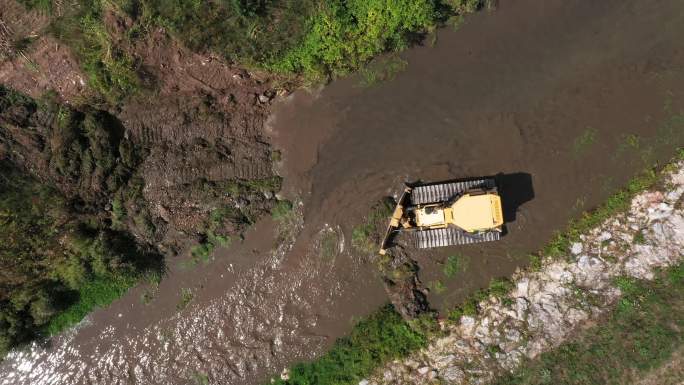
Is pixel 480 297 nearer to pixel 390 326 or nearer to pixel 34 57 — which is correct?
pixel 390 326

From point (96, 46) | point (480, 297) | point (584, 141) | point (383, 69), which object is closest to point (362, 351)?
point (480, 297)

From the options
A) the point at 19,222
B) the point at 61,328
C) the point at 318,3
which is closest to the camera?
the point at 318,3

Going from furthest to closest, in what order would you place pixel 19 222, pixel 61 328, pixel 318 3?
pixel 61 328 < pixel 19 222 < pixel 318 3

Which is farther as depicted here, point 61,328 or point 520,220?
point 61,328

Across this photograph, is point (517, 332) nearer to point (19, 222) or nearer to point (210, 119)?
point (210, 119)

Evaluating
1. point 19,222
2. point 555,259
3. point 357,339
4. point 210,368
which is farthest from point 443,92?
point 19,222
